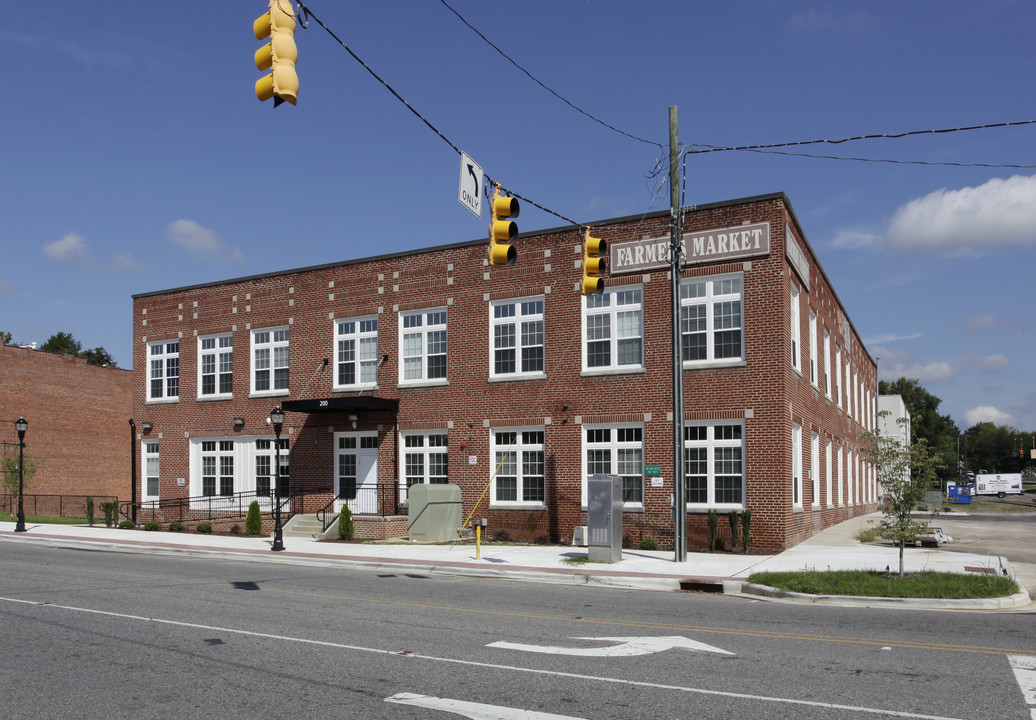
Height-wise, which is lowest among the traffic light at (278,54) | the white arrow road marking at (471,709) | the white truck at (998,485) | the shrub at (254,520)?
the white truck at (998,485)

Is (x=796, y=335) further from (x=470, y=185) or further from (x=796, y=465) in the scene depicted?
(x=470, y=185)

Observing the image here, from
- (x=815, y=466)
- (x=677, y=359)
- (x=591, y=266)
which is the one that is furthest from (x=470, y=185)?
(x=815, y=466)

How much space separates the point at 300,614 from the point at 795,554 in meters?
13.0

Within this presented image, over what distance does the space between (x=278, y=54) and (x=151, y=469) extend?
1128 inches

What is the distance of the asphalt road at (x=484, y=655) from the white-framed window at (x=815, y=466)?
505 inches

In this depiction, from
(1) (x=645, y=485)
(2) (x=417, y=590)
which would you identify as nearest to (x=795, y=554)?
(1) (x=645, y=485)

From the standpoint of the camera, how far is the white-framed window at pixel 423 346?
27.4 metres

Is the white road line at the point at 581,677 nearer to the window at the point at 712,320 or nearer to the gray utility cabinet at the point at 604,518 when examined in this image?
the gray utility cabinet at the point at 604,518

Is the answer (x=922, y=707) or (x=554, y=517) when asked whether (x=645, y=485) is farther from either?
(x=922, y=707)

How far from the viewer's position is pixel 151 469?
33719 millimetres

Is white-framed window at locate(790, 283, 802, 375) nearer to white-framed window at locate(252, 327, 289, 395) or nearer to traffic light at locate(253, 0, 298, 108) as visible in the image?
white-framed window at locate(252, 327, 289, 395)

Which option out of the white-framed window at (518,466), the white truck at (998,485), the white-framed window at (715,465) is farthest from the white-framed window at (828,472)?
the white truck at (998,485)

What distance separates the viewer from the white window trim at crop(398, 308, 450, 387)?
89.4ft

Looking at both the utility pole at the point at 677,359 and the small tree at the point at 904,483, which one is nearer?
the small tree at the point at 904,483
